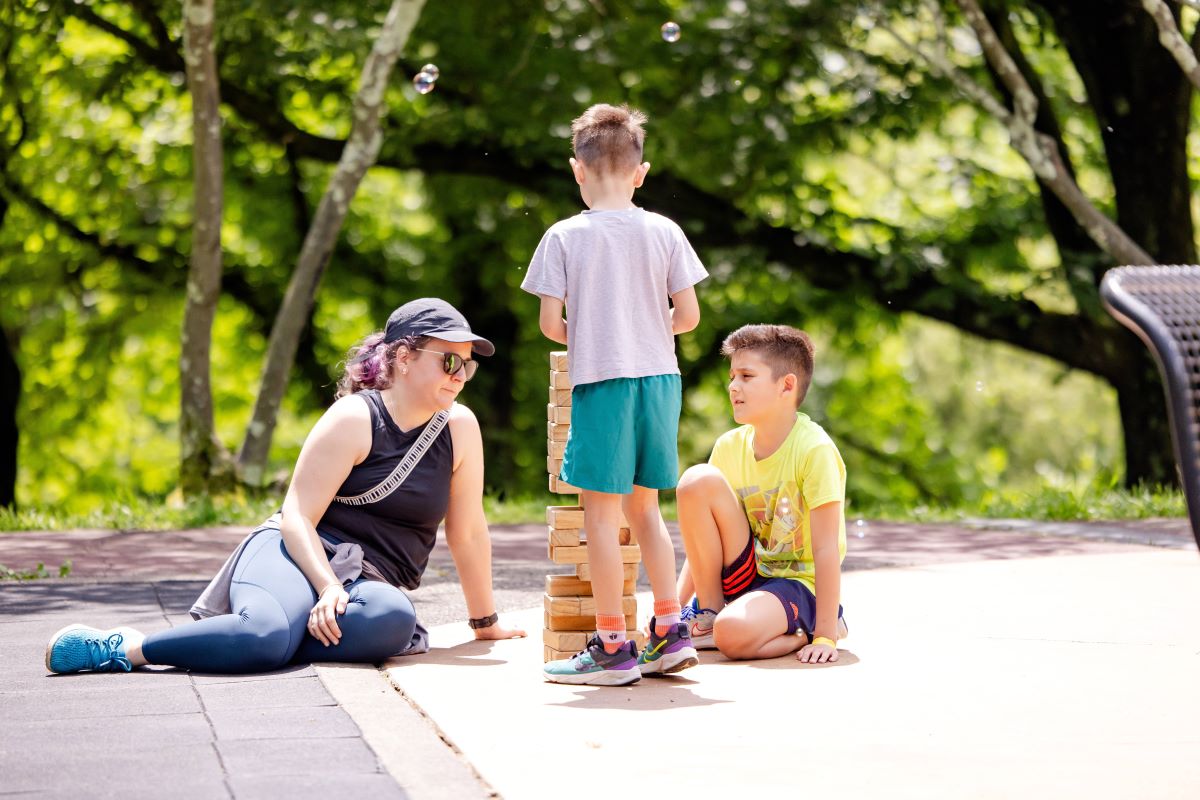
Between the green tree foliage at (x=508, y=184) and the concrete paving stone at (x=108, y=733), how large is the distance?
8995 mm

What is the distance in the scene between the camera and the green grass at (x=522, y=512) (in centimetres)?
927

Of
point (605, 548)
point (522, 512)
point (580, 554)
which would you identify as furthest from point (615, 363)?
point (522, 512)

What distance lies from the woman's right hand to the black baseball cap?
0.84 meters

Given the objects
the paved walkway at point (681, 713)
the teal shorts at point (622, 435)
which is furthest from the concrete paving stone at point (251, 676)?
the teal shorts at point (622, 435)

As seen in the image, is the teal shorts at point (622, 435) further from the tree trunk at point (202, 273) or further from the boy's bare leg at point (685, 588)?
the tree trunk at point (202, 273)

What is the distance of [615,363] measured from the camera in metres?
4.35

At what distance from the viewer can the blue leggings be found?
4496mm

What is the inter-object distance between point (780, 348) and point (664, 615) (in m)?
1.03

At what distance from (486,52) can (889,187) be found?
8610 millimetres

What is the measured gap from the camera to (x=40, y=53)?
46.6ft

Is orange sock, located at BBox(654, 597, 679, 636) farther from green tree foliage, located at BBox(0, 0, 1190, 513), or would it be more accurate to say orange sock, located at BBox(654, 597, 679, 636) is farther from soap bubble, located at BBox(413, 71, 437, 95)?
green tree foliage, located at BBox(0, 0, 1190, 513)

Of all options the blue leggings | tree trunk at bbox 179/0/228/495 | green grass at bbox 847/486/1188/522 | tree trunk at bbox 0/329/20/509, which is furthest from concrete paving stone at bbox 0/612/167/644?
tree trunk at bbox 0/329/20/509

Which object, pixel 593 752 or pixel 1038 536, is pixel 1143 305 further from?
pixel 1038 536

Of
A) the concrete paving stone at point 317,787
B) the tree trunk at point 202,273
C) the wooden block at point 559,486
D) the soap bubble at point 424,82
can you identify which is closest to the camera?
the concrete paving stone at point 317,787
